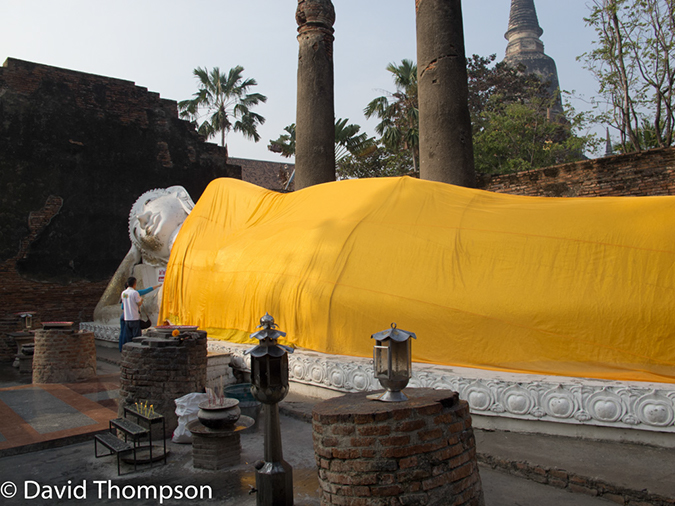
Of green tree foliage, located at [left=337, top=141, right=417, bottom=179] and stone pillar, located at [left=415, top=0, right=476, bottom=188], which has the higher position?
green tree foliage, located at [left=337, top=141, right=417, bottom=179]

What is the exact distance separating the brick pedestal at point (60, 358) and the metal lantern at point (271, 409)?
4.86 meters

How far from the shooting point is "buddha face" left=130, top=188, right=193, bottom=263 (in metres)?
8.54

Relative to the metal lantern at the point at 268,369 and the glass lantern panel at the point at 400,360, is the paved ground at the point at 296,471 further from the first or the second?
the glass lantern panel at the point at 400,360

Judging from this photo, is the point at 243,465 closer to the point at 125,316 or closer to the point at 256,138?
the point at 125,316

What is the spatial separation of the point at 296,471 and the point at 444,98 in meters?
5.41

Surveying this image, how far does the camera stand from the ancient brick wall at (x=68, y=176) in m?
11.1

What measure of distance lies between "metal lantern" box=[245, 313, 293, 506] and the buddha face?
606 centimetres

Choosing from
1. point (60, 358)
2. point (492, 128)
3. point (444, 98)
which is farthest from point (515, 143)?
point (60, 358)

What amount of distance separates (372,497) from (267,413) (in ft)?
3.37

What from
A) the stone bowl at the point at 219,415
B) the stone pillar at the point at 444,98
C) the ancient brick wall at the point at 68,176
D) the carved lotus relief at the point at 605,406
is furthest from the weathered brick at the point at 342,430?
the ancient brick wall at the point at 68,176

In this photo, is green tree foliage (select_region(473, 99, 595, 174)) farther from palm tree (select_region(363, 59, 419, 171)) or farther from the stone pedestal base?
the stone pedestal base

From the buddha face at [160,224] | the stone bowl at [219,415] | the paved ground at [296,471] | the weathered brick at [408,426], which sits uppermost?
the buddha face at [160,224]

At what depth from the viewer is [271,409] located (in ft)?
9.70

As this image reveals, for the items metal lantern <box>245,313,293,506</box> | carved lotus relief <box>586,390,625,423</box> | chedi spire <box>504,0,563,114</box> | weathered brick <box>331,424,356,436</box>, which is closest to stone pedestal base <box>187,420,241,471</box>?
metal lantern <box>245,313,293,506</box>
